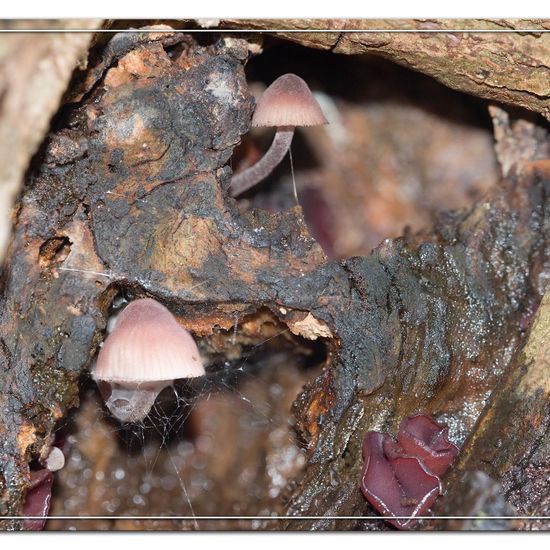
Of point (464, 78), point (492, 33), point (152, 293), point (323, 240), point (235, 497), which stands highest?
point (492, 33)

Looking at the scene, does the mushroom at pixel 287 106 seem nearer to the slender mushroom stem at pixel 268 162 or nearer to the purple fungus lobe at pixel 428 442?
the slender mushroom stem at pixel 268 162

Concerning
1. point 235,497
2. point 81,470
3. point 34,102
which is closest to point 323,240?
point 235,497

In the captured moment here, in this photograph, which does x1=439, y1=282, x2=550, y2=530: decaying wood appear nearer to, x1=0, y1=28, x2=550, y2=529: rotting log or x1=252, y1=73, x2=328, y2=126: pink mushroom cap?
x1=0, y1=28, x2=550, y2=529: rotting log

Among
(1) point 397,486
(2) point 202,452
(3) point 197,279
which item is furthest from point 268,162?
(1) point 397,486

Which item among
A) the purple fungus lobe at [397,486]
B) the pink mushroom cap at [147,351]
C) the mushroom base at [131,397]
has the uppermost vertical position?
the pink mushroom cap at [147,351]

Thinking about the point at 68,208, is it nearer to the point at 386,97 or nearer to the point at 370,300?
the point at 370,300

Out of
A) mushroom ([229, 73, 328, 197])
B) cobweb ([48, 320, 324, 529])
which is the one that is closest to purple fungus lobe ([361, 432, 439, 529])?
cobweb ([48, 320, 324, 529])

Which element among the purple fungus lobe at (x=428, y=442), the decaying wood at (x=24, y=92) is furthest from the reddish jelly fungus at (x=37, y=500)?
the purple fungus lobe at (x=428, y=442)
